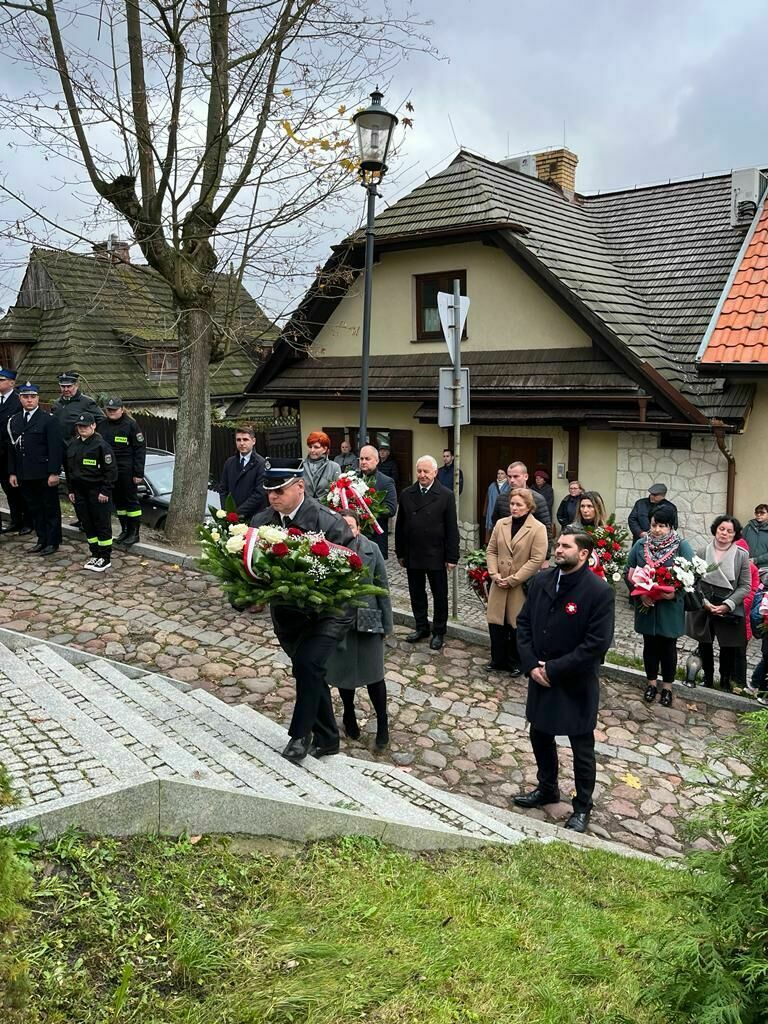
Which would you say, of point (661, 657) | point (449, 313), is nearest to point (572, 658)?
point (661, 657)

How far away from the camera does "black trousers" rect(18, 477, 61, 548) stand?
397 inches

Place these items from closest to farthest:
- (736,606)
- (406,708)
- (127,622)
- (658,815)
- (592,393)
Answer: (658,815), (406,708), (736,606), (127,622), (592,393)

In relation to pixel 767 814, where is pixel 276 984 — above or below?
below

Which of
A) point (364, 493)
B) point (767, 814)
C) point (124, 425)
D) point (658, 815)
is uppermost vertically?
point (124, 425)

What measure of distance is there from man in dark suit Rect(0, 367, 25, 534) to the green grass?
26.2 ft

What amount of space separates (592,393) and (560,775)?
786 cm

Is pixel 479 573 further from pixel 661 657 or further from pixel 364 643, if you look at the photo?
pixel 364 643

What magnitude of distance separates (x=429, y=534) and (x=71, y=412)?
16.4 ft

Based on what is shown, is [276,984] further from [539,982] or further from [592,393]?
[592,393]

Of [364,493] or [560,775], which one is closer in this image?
[560,775]

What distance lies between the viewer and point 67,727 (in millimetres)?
4598

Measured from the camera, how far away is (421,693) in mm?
7305

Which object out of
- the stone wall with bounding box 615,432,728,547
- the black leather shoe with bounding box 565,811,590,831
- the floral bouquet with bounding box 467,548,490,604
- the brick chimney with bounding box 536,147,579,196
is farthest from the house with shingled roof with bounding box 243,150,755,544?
the black leather shoe with bounding box 565,811,590,831

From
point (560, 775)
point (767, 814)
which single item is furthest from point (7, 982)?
point (560, 775)
